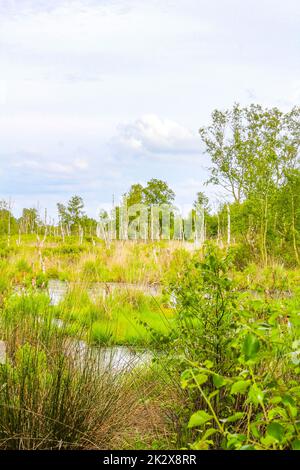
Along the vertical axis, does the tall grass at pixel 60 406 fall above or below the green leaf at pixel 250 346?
below

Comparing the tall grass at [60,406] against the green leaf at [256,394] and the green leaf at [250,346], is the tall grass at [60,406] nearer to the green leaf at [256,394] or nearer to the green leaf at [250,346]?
the green leaf at [256,394]

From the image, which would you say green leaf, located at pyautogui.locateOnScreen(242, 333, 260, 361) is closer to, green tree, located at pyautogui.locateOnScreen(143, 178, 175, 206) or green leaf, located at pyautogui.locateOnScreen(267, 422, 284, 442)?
green leaf, located at pyautogui.locateOnScreen(267, 422, 284, 442)

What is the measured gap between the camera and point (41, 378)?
379cm

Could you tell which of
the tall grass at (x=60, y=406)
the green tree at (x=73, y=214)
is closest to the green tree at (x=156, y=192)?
the green tree at (x=73, y=214)

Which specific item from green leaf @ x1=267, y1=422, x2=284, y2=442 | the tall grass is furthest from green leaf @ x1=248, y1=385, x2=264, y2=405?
the tall grass

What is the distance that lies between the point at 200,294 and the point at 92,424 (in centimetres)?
105

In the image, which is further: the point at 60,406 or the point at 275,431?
the point at 60,406

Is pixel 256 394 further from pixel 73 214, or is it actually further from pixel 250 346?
pixel 73 214

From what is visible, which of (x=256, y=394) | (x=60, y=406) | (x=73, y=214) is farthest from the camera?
(x=73, y=214)

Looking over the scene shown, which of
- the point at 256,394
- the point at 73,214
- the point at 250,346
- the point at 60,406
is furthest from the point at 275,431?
the point at 73,214

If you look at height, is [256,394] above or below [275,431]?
above
